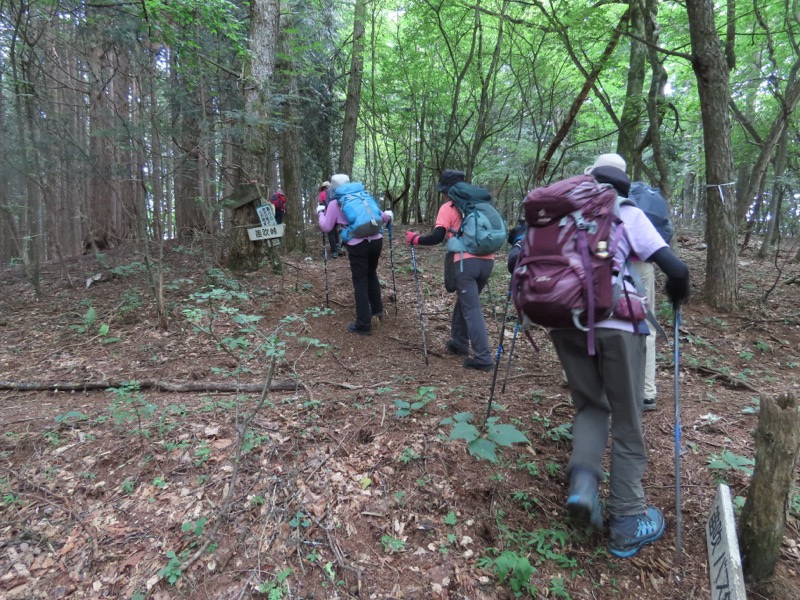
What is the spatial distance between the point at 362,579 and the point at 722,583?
1.67 metres

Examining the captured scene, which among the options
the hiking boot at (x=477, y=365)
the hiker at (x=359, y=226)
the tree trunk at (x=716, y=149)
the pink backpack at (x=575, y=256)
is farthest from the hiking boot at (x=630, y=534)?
the tree trunk at (x=716, y=149)

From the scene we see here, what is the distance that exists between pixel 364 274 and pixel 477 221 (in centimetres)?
193

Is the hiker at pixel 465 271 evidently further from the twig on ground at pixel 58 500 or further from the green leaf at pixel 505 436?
the twig on ground at pixel 58 500

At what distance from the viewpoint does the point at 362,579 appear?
2350 mm

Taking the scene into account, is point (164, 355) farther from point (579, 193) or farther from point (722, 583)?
point (722, 583)

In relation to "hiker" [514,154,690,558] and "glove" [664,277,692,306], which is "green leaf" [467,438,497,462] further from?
"glove" [664,277,692,306]

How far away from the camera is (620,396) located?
8.11 ft

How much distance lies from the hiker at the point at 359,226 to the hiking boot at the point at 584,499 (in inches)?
159

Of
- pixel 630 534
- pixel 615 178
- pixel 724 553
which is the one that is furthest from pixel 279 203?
pixel 724 553

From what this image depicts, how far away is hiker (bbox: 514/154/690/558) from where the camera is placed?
2418mm

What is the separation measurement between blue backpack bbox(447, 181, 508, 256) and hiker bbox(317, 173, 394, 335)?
1350 millimetres

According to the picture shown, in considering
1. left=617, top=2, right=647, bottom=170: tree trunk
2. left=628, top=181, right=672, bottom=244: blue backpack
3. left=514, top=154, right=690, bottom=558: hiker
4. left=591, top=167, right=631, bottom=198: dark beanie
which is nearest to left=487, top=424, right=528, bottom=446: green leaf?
left=514, top=154, right=690, bottom=558: hiker

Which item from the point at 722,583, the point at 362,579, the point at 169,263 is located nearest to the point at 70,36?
the point at 169,263

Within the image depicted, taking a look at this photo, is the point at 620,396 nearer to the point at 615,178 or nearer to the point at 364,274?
the point at 615,178
